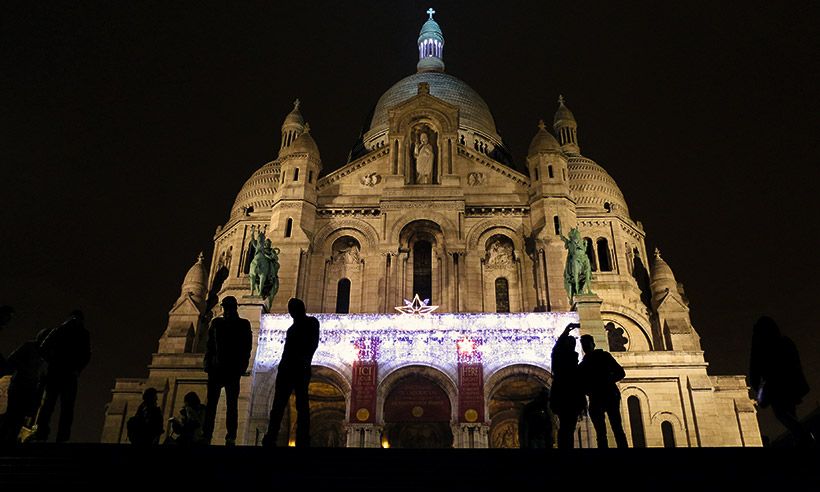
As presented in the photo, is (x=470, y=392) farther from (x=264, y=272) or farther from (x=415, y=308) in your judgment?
(x=264, y=272)

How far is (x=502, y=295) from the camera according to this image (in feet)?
119

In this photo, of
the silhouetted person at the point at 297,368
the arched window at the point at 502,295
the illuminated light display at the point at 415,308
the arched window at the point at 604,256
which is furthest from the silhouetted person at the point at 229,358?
the arched window at the point at 604,256

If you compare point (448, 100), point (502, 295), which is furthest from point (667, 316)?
point (448, 100)

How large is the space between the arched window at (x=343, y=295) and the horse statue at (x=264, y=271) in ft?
17.4

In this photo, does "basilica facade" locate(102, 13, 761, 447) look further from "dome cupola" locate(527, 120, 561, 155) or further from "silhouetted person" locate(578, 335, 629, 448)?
"silhouetted person" locate(578, 335, 629, 448)

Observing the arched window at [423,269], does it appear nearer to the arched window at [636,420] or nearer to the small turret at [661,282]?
the arched window at [636,420]

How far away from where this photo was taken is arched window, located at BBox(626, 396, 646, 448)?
36281 mm

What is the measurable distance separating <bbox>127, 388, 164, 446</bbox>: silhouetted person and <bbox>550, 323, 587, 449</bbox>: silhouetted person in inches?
291

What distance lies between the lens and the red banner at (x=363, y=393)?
27.9 metres

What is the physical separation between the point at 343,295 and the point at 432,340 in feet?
29.0

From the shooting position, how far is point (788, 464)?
1011 cm

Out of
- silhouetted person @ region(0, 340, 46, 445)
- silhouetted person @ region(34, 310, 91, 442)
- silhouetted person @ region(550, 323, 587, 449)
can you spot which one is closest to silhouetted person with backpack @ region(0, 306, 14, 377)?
silhouetted person @ region(0, 340, 46, 445)

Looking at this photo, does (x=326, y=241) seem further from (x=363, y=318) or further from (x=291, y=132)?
(x=291, y=132)

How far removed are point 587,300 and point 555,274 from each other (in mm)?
3870
